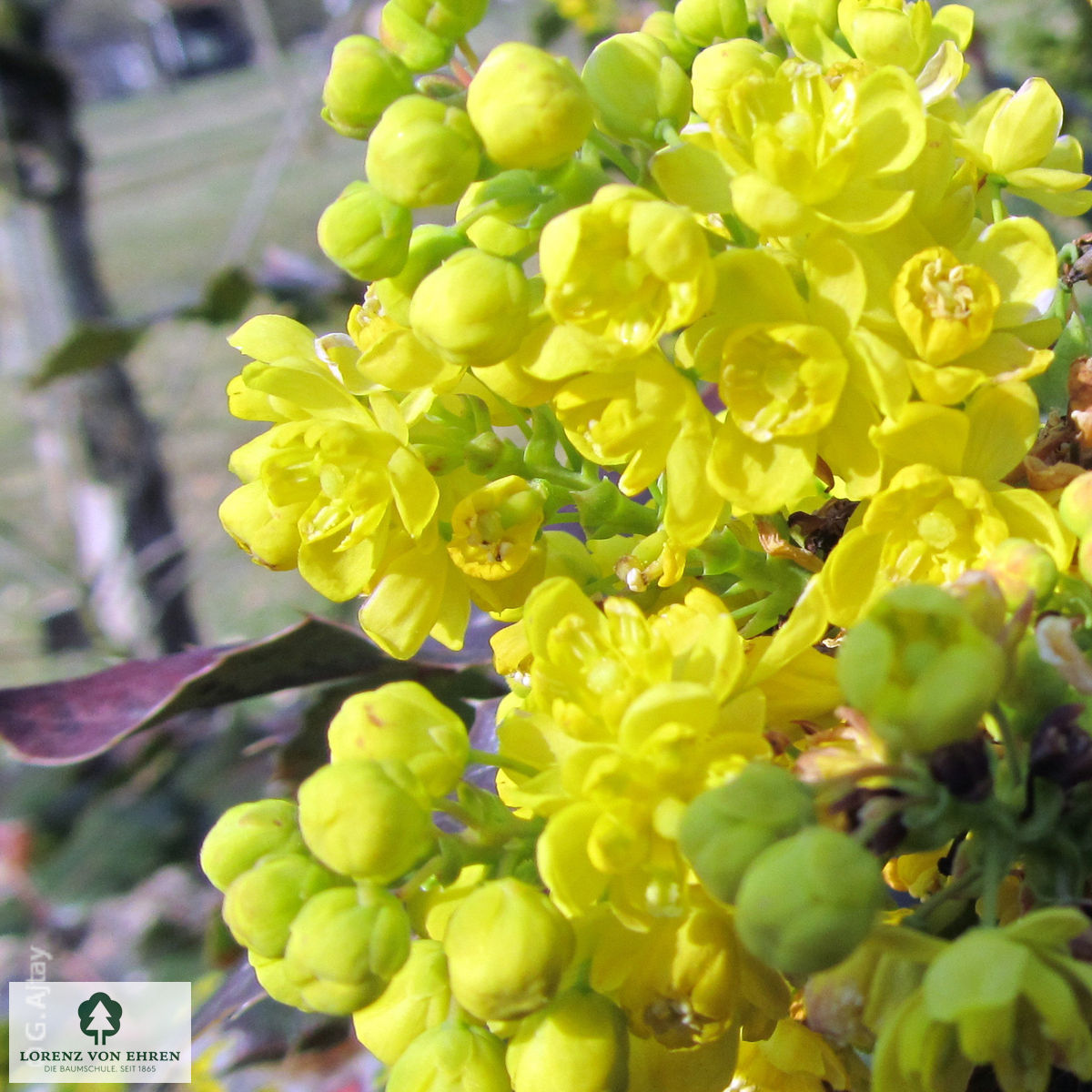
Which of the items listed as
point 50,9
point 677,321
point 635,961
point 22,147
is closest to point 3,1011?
point 22,147

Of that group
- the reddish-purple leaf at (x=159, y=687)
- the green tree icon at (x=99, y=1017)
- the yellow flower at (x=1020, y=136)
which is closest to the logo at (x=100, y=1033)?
the green tree icon at (x=99, y=1017)

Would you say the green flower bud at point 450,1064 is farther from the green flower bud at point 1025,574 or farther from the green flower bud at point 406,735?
the green flower bud at point 1025,574

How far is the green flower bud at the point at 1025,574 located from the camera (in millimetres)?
493

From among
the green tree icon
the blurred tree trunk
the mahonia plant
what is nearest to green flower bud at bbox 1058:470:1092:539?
the mahonia plant

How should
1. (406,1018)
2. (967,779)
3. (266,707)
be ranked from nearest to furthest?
(967,779)
(406,1018)
(266,707)

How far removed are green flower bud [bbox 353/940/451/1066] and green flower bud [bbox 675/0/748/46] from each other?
54cm

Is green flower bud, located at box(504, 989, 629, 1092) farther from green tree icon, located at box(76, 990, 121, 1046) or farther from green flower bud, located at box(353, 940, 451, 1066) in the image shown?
green tree icon, located at box(76, 990, 121, 1046)

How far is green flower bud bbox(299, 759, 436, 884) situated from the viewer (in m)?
0.51

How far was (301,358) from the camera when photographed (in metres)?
0.66

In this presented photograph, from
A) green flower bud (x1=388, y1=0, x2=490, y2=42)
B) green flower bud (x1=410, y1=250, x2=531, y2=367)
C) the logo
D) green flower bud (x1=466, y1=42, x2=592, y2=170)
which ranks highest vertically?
green flower bud (x1=388, y1=0, x2=490, y2=42)

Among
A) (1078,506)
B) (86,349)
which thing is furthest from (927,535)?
(86,349)

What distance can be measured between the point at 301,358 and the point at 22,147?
171 centimetres

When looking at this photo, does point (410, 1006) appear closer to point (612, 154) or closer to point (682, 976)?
point (682, 976)

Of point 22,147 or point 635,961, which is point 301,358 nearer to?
point 635,961
